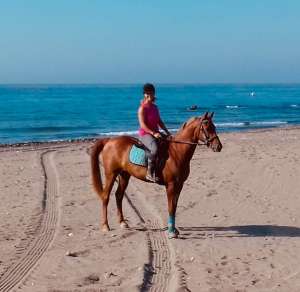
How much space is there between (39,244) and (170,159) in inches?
97.6

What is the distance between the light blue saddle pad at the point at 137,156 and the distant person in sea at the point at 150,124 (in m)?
0.13

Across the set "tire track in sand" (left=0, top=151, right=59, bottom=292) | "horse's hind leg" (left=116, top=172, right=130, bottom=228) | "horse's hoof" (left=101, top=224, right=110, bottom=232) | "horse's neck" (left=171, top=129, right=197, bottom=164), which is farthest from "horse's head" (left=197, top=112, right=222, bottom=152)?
"tire track in sand" (left=0, top=151, right=59, bottom=292)

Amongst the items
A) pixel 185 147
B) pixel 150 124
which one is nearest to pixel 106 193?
pixel 150 124

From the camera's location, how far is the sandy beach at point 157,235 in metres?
7.40

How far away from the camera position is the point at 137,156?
32.0 feet

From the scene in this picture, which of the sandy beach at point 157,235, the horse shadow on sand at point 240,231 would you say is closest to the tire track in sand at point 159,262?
the sandy beach at point 157,235

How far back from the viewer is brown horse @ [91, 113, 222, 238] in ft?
30.6

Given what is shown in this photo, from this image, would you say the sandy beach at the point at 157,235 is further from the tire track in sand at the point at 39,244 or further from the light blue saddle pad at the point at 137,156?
the light blue saddle pad at the point at 137,156

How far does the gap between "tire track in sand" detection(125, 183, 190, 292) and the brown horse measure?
1.28 feet

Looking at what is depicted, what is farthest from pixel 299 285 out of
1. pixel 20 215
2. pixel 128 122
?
pixel 128 122

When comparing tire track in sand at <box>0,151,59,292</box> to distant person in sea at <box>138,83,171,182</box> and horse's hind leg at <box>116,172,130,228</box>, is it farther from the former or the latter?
distant person in sea at <box>138,83,171,182</box>

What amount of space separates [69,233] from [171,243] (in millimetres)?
1817

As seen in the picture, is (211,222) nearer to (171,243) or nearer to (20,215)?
(171,243)

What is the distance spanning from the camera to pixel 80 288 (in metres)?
7.00
